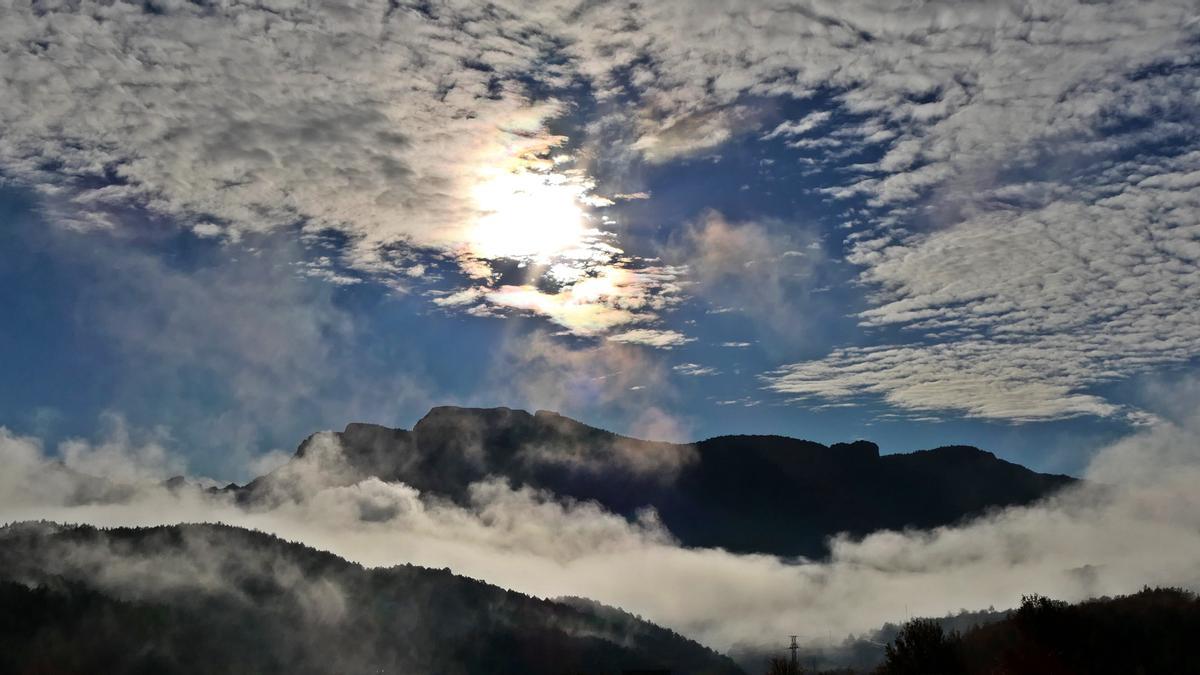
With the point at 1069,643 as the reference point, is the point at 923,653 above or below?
below

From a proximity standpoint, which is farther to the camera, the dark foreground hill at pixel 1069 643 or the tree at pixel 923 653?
the tree at pixel 923 653

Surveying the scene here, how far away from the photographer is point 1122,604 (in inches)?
2419

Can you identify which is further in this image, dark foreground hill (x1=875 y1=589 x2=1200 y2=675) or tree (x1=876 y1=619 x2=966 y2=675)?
tree (x1=876 y1=619 x2=966 y2=675)

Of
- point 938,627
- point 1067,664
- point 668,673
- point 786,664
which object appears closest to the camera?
point 1067,664

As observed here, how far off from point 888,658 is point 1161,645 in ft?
54.1

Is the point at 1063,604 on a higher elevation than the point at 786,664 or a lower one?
higher

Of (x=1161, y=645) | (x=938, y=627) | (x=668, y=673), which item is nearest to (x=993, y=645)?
(x=938, y=627)

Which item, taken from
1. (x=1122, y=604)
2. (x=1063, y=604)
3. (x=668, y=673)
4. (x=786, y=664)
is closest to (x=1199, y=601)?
(x=1122, y=604)

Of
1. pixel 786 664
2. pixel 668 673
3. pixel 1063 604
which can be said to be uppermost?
pixel 1063 604

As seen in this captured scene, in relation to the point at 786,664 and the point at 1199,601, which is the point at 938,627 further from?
the point at 1199,601

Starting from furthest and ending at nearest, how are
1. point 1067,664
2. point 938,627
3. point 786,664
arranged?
1. point 786,664
2. point 938,627
3. point 1067,664

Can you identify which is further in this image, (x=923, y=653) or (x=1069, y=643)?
(x=923, y=653)

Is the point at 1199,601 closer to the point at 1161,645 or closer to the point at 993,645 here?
the point at 1161,645

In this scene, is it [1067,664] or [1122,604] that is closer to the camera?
[1067,664]
